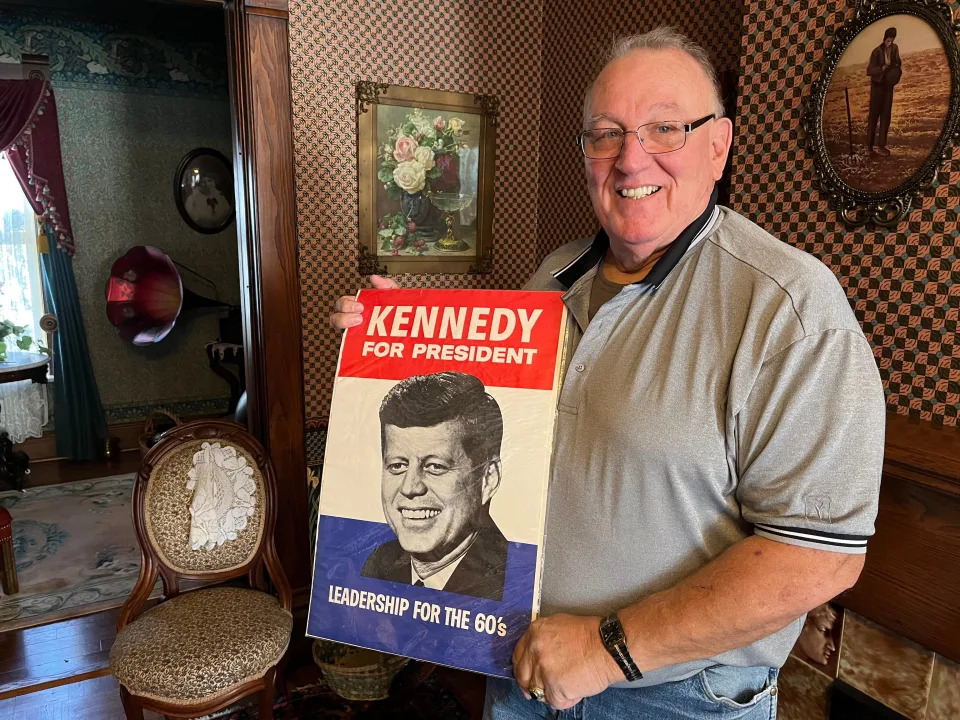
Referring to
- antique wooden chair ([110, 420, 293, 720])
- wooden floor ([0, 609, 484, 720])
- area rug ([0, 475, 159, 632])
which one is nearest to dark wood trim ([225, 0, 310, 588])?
antique wooden chair ([110, 420, 293, 720])

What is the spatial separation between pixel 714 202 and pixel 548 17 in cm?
234

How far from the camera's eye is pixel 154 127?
5.39m

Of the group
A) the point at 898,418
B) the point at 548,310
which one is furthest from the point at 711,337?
the point at 898,418

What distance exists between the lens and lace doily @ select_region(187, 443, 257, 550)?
2.25 metres

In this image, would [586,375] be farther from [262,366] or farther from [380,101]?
[380,101]

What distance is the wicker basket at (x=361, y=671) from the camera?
241cm

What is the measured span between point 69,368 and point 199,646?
4.01m

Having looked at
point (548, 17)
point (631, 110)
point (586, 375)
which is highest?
point (548, 17)

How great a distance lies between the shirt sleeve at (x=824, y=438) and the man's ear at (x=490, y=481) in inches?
14.1

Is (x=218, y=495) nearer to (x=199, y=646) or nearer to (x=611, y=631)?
(x=199, y=646)

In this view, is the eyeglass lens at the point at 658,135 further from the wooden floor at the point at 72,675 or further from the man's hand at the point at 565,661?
the wooden floor at the point at 72,675

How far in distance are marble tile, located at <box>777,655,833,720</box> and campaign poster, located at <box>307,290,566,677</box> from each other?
44.9 inches

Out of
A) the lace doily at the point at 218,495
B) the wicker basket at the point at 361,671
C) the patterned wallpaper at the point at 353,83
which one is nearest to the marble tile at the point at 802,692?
the wicker basket at the point at 361,671

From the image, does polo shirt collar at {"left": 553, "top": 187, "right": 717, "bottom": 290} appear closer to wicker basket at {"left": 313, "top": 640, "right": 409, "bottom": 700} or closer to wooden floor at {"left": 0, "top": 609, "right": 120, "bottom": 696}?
wicker basket at {"left": 313, "top": 640, "right": 409, "bottom": 700}
